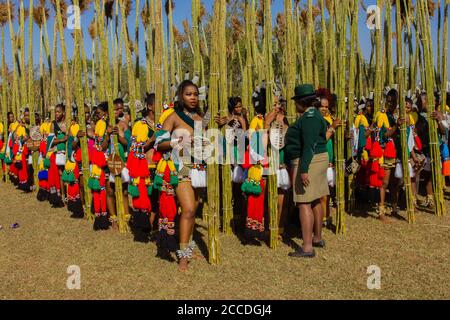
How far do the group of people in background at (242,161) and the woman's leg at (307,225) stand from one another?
0.01 metres

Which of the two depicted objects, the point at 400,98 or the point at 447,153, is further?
the point at 447,153

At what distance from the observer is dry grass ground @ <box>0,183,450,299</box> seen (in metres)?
3.98

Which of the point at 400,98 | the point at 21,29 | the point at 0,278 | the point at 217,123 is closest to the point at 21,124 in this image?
the point at 21,29

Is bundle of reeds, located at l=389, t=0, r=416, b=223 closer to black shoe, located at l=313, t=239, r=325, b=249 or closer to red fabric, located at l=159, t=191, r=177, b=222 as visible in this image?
black shoe, located at l=313, t=239, r=325, b=249

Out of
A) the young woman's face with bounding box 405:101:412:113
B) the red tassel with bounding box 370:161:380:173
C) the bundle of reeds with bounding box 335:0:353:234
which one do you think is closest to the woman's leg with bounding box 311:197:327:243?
the bundle of reeds with bounding box 335:0:353:234

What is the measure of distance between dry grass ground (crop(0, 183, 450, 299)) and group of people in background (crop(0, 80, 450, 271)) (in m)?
0.25

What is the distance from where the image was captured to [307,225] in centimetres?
488

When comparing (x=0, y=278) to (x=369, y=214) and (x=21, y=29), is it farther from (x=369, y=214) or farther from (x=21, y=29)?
(x=21, y=29)

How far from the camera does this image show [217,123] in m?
4.36

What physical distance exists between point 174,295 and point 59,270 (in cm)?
136

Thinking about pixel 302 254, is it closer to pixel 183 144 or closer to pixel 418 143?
pixel 183 144

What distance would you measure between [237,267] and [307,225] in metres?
0.86

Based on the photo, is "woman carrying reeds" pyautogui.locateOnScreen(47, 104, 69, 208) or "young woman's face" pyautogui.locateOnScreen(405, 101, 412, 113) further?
"woman carrying reeds" pyautogui.locateOnScreen(47, 104, 69, 208)

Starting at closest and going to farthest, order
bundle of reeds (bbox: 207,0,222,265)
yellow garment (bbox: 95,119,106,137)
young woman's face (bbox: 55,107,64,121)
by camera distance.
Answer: bundle of reeds (bbox: 207,0,222,265)
yellow garment (bbox: 95,119,106,137)
young woman's face (bbox: 55,107,64,121)
